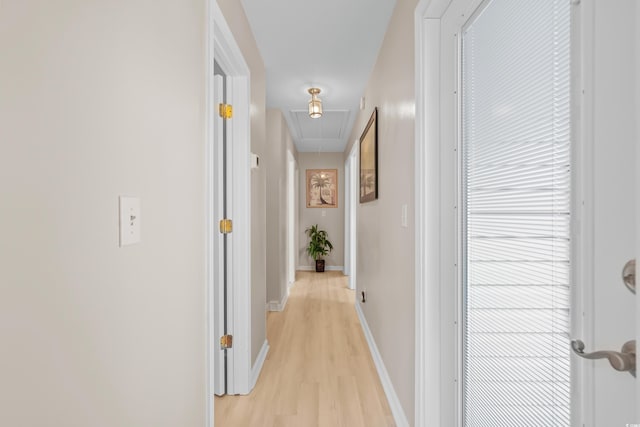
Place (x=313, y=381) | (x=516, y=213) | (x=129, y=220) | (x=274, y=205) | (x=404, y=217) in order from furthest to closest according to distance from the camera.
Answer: (x=274, y=205) < (x=313, y=381) < (x=404, y=217) < (x=516, y=213) < (x=129, y=220)

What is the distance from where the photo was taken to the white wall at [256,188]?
85.5 inches

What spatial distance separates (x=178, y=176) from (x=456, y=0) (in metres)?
1.20

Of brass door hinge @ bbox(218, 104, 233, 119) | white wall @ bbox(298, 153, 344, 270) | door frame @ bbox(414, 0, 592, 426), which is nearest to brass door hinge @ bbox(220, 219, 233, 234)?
brass door hinge @ bbox(218, 104, 233, 119)

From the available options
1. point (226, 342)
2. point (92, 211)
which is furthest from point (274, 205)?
point (92, 211)

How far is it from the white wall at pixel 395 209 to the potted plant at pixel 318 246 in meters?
3.28

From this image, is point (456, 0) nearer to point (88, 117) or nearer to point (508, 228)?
point (508, 228)

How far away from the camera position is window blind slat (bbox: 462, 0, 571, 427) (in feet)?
2.58

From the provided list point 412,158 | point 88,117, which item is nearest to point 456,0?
point 412,158

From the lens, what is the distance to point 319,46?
8.14ft

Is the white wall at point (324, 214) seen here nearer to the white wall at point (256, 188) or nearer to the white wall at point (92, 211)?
the white wall at point (256, 188)

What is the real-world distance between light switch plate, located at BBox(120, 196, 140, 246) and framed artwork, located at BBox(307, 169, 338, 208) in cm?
571

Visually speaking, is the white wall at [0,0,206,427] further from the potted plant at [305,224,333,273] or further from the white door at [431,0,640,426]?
the potted plant at [305,224,333,273]

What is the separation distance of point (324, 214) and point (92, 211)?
5882mm

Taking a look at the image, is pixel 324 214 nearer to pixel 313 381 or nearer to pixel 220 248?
pixel 313 381
